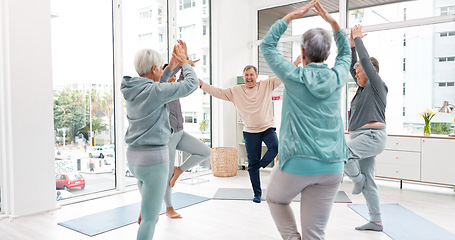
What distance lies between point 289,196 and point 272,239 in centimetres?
118

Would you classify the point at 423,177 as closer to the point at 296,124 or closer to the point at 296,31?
the point at 296,31

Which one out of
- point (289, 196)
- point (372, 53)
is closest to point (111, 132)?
point (289, 196)

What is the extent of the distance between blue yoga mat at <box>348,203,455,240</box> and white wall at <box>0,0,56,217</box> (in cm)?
315

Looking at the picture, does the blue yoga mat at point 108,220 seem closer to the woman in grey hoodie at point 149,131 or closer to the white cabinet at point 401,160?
the woman in grey hoodie at point 149,131

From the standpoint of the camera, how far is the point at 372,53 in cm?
511

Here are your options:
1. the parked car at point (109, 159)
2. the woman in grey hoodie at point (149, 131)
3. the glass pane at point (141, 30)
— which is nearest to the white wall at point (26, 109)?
the parked car at point (109, 159)

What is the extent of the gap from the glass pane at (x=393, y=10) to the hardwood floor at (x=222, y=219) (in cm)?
229

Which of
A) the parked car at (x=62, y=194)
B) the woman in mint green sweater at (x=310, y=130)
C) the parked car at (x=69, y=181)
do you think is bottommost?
the parked car at (x=62, y=194)

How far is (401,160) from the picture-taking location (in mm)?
4398

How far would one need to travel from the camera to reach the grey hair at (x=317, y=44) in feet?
5.33

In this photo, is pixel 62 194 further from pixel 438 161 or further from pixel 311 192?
pixel 438 161

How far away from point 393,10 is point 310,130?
4.16 m

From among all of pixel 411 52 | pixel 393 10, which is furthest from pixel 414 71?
pixel 393 10

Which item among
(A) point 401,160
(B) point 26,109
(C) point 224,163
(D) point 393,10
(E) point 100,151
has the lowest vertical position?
(C) point 224,163
